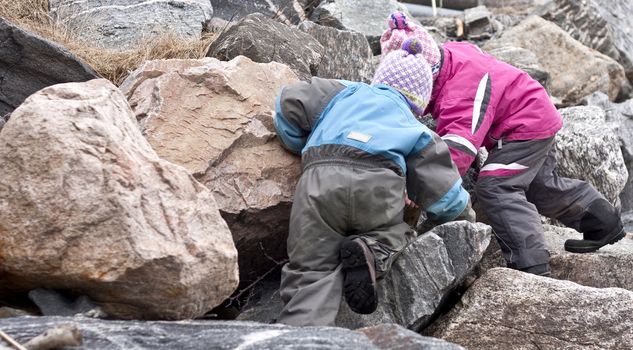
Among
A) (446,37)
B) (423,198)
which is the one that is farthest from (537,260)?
(446,37)

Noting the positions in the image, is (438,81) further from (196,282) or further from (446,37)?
(446,37)

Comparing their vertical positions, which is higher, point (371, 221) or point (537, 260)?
point (371, 221)

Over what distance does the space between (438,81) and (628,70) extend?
6606mm

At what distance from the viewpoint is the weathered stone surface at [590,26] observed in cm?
1125

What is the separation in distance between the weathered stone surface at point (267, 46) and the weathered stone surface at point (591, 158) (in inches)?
69.8

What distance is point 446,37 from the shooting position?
417 inches

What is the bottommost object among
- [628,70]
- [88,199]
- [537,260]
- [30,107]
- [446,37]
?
[628,70]

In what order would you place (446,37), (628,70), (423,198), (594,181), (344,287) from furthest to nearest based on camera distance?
(628,70), (446,37), (594,181), (423,198), (344,287)

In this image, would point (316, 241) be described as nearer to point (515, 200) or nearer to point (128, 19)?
point (515, 200)

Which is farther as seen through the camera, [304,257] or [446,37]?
[446,37]

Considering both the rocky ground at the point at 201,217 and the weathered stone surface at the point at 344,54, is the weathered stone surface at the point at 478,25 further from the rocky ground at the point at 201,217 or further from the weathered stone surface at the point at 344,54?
the weathered stone surface at the point at 344,54

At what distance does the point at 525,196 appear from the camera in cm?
557

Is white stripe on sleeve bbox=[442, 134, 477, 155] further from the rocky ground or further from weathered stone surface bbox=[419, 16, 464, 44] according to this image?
weathered stone surface bbox=[419, 16, 464, 44]

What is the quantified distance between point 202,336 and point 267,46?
3052 mm
